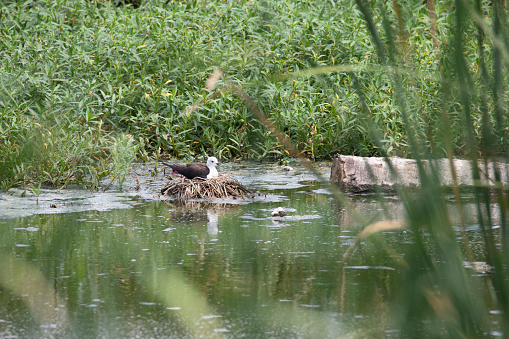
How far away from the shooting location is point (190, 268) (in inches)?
169

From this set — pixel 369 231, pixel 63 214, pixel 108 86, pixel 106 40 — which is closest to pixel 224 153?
pixel 108 86

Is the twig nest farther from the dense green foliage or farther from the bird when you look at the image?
the dense green foliage

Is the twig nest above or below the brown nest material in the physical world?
below

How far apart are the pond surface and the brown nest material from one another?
0.17m

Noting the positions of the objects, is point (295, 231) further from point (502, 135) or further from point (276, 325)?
point (502, 135)

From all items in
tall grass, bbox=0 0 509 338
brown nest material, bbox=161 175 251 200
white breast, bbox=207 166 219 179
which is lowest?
brown nest material, bbox=161 175 251 200

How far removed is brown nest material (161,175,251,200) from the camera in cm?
673

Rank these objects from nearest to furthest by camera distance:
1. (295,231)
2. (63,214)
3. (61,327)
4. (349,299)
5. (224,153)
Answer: (61,327)
(349,299)
(295,231)
(63,214)
(224,153)

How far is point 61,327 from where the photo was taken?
3.33 m

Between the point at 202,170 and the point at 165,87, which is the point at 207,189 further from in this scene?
the point at 165,87

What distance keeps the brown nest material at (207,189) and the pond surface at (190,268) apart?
0.17 metres

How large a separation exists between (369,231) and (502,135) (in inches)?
13.7

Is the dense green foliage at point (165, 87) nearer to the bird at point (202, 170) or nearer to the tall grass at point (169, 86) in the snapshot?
the tall grass at point (169, 86)

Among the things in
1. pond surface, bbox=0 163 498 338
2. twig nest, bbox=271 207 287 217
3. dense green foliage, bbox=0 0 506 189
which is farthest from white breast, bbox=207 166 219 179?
twig nest, bbox=271 207 287 217
